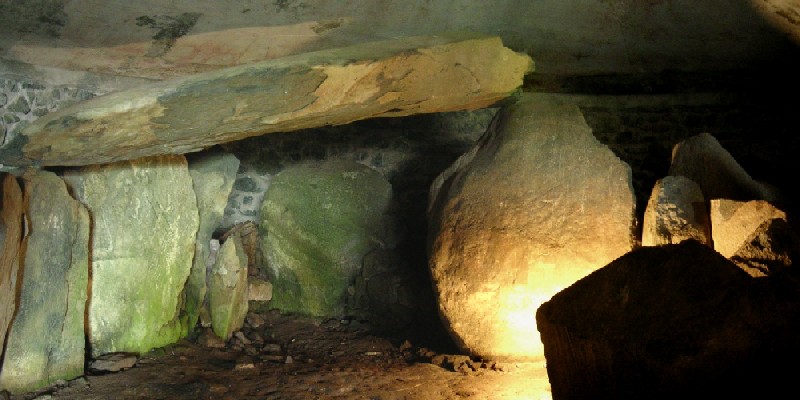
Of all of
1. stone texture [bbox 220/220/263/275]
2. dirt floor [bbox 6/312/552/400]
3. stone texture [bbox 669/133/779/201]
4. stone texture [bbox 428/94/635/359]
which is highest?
stone texture [bbox 669/133/779/201]

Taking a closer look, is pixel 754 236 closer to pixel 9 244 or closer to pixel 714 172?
pixel 714 172

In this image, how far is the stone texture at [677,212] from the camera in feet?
10.8

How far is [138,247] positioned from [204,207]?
804 mm

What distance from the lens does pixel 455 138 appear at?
22.1 ft

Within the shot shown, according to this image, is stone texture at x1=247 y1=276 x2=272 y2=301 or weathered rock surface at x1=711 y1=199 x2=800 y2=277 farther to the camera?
stone texture at x1=247 y1=276 x2=272 y2=301

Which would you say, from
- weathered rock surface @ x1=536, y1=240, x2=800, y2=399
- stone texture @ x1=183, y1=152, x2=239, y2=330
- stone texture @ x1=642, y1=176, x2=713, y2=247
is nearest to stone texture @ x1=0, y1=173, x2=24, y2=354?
stone texture @ x1=183, y1=152, x2=239, y2=330

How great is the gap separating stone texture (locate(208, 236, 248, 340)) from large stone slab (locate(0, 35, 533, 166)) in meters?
1.65

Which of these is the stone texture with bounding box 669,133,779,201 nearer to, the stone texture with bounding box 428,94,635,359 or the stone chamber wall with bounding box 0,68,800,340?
the stone chamber wall with bounding box 0,68,800,340

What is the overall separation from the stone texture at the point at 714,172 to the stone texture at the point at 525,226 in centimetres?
51

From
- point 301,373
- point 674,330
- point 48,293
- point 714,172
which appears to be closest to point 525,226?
point 714,172

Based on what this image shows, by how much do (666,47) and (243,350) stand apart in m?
3.86

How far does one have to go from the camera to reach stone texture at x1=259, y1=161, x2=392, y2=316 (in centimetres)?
646

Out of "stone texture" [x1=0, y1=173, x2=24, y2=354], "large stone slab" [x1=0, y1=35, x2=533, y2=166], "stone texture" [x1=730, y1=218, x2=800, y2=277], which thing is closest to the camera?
"stone texture" [x1=730, y1=218, x2=800, y2=277]

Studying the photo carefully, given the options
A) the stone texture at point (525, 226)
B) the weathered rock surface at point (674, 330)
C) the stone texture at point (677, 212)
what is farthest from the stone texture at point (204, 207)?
the weathered rock surface at point (674, 330)
